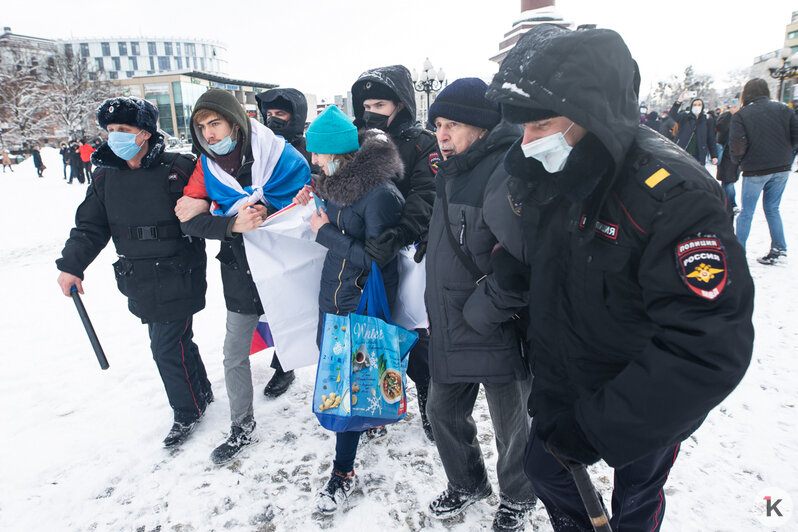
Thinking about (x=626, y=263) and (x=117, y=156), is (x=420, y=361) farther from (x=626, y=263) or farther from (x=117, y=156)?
(x=117, y=156)

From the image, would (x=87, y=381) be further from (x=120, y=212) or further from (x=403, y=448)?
(x=403, y=448)

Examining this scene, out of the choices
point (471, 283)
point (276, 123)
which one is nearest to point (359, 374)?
point (471, 283)

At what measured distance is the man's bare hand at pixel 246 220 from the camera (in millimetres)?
2699

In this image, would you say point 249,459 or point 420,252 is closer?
point 420,252

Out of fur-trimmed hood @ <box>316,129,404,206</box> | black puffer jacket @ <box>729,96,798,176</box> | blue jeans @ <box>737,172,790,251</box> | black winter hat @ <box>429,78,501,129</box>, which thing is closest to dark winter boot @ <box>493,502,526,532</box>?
fur-trimmed hood @ <box>316,129,404,206</box>

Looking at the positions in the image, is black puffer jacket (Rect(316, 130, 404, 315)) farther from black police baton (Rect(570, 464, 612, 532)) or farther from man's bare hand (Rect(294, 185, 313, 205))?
black police baton (Rect(570, 464, 612, 532))

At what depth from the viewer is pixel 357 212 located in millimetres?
2395

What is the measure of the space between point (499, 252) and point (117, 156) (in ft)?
8.08

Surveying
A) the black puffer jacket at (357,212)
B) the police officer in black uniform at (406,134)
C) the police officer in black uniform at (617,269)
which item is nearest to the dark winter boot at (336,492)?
the police officer in black uniform at (406,134)

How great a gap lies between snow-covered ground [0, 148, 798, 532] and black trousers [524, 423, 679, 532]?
646 millimetres

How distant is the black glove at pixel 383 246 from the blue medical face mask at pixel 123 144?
5.35ft

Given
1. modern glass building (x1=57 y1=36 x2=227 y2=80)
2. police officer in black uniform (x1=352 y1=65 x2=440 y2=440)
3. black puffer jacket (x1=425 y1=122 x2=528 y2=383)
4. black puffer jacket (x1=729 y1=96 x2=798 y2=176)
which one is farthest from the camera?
modern glass building (x1=57 y1=36 x2=227 y2=80)

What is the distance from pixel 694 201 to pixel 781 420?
2708 mm

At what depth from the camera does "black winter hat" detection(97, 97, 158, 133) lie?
2.70 metres
